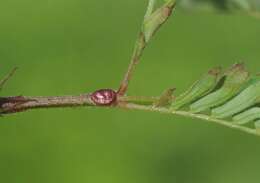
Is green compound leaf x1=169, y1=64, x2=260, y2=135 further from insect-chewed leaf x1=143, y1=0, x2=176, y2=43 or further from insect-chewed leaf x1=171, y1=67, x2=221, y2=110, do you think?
insect-chewed leaf x1=143, y1=0, x2=176, y2=43

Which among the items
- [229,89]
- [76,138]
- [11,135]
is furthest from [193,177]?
[229,89]

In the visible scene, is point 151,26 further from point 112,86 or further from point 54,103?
point 112,86

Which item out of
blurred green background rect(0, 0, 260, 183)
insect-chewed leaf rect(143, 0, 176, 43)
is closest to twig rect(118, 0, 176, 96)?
insect-chewed leaf rect(143, 0, 176, 43)

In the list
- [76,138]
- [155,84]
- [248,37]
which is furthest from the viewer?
[248,37]

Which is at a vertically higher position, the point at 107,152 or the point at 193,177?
the point at 107,152

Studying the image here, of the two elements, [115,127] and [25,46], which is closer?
[115,127]

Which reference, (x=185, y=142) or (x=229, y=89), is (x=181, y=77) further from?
(x=229, y=89)
